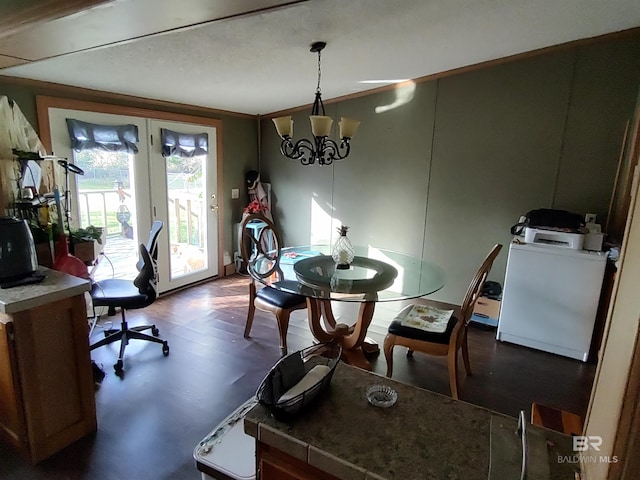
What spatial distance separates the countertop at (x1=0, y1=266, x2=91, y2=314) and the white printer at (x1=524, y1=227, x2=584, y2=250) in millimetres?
3189

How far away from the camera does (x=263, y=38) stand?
2350 millimetres

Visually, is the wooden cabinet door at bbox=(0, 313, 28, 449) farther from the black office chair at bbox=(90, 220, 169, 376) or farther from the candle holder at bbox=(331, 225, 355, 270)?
the candle holder at bbox=(331, 225, 355, 270)

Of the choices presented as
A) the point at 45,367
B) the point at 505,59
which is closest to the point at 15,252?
the point at 45,367

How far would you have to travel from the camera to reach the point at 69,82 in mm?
2889

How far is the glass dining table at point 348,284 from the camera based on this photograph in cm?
235

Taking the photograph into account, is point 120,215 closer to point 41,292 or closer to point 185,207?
point 185,207


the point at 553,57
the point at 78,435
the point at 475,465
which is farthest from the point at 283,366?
the point at 553,57

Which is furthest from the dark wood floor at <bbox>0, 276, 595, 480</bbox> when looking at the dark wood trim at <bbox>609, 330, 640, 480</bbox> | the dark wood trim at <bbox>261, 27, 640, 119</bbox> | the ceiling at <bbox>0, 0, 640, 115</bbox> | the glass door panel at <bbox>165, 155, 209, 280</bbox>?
the dark wood trim at <bbox>261, 27, 640, 119</bbox>

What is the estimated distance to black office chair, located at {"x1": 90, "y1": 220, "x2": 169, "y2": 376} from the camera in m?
2.65

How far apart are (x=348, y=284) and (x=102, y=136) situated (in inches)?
99.7

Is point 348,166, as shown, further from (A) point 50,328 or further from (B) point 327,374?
(B) point 327,374

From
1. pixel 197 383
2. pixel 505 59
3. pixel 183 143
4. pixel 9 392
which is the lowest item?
pixel 197 383

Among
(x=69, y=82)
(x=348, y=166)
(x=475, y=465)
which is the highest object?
(x=69, y=82)

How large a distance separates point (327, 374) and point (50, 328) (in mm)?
1590
